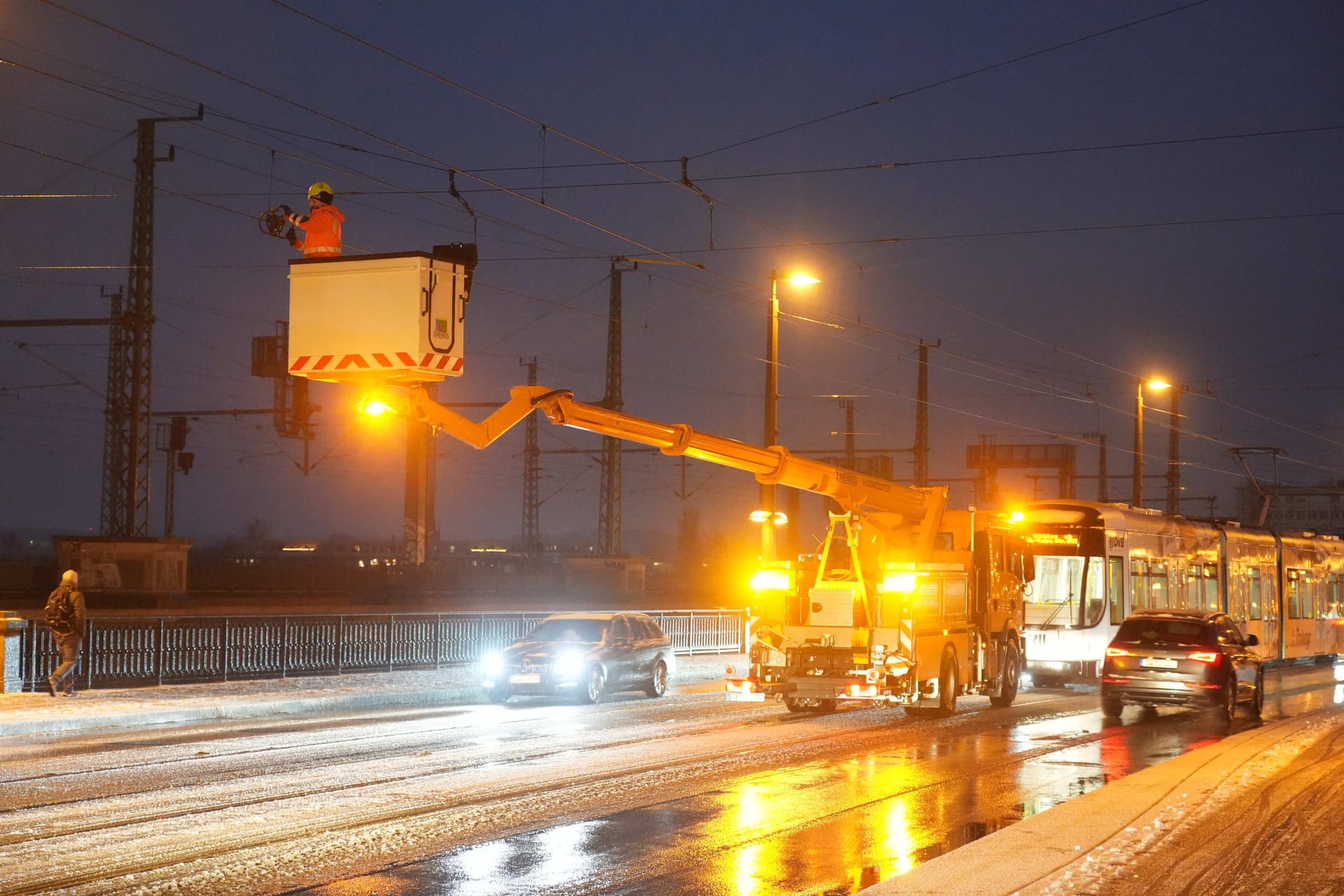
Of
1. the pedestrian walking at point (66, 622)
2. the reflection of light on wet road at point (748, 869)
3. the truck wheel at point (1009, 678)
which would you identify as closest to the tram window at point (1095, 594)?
the truck wheel at point (1009, 678)

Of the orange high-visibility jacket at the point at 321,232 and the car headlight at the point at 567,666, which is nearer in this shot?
the orange high-visibility jacket at the point at 321,232

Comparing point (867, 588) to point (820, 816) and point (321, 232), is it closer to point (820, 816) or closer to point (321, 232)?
point (820, 816)

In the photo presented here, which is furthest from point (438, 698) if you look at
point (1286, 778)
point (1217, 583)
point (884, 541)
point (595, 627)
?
point (1217, 583)

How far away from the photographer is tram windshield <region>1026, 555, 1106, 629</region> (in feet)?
92.3

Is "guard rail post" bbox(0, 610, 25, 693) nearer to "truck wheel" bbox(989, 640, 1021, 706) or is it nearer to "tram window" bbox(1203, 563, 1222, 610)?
"truck wheel" bbox(989, 640, 1021, 706)

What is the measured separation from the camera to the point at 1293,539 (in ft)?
125

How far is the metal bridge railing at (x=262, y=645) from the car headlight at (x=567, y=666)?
227 inches

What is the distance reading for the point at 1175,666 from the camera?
20.4 meters

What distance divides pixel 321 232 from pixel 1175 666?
13.6 metres

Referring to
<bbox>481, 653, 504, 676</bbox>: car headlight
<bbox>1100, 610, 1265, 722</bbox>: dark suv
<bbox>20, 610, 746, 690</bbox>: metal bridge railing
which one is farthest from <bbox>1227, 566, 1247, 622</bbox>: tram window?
<bbox>481, 653, 504, 676</bbox>: car headlight

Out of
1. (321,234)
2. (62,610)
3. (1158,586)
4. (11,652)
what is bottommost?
(11,652)

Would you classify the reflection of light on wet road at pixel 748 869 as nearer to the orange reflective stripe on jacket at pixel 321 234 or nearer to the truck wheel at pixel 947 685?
the orange reflective stripe on jacket at pixel 321 234

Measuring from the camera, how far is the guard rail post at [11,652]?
21875mm

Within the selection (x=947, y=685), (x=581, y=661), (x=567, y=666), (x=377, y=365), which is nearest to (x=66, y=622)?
(x=567, y=666)
